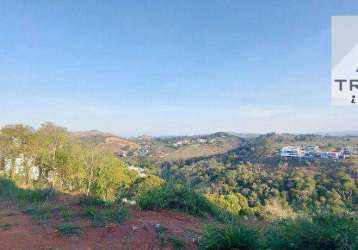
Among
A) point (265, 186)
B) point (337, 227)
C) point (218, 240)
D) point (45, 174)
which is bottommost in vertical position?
point (265, 186)

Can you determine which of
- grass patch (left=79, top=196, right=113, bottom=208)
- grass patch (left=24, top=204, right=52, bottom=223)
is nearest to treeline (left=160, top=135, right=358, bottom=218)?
grass patch (left=79, top=196, right=113, bottom=208)

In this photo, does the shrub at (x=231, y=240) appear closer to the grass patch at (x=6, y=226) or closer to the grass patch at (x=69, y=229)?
the grass patch at (x=69, y=229)

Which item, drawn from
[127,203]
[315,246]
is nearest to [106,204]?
[127,203]

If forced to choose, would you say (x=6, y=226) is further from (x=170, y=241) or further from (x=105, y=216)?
(x=170, y=241)

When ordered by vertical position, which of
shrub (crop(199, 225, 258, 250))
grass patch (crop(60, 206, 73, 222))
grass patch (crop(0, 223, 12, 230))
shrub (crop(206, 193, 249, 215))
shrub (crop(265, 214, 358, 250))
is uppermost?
shrub (crop(265, 214, 358, 250))

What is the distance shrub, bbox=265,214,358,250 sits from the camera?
12.1 ft

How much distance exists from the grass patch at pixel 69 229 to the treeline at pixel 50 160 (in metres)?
12.9

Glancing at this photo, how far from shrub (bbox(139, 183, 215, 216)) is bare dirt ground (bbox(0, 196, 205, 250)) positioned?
2.13 feet

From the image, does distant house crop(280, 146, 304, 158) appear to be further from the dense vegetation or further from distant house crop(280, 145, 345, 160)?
the dense vegetation

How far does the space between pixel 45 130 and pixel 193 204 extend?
45.5 ft

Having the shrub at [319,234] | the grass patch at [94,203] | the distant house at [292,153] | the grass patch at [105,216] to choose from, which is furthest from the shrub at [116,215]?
the distant house at [292,153]

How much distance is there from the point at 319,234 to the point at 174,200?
13.2 ft

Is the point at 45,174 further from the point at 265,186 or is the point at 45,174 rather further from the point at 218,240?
the point at 265,186

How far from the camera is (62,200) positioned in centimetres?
852
